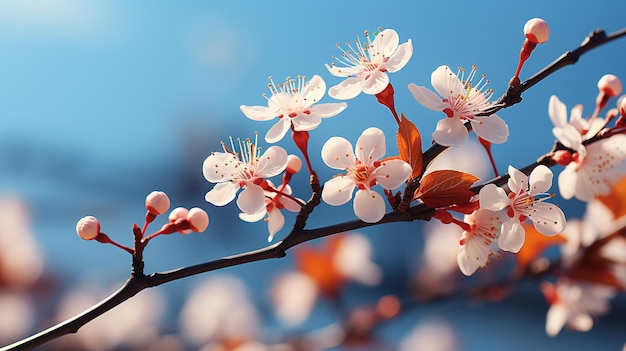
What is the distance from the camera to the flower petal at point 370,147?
0.56 m

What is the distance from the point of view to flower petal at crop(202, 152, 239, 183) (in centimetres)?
59

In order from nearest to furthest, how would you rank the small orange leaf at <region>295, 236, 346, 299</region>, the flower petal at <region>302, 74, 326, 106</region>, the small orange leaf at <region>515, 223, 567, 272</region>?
the flower petal at <region>302, 74, 326, 106</region>, the small orange leaf at <region>515, 223, 567, 272</region>, the small orange leaf at <region>295, 236, 346, 299</region>

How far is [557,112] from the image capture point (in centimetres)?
67

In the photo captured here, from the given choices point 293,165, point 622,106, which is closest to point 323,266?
point 293,165

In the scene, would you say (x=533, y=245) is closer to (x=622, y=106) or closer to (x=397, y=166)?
(x=622, y=106)

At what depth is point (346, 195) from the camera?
21.5 inches

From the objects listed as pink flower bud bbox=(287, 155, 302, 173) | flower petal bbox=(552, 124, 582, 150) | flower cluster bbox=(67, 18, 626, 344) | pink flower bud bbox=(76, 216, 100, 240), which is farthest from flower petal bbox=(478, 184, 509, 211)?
pink flower bud bbox=(76, 216, 100, 240)

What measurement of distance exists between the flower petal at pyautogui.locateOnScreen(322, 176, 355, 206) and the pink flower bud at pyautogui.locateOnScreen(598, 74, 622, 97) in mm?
348

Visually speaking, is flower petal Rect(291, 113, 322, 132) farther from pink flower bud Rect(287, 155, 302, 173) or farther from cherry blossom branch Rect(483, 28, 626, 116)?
cherry blossom branch Rect(483, 28, 626, 116)

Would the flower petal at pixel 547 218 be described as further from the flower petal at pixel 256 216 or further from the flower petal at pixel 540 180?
the flower petal at pixel 256 216

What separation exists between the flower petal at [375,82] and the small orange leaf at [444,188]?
0.32ft

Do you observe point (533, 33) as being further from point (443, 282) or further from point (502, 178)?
point (443, 282)

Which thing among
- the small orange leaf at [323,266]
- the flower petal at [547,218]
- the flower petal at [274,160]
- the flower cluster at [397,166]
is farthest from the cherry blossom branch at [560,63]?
the small orange leaf at [323,266]

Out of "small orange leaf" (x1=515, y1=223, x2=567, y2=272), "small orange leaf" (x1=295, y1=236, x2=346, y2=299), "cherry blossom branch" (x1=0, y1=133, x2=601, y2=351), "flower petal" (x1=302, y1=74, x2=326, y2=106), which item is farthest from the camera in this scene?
"small orange leaf" (x1=295, y1=236, x2=346, y2=299)
